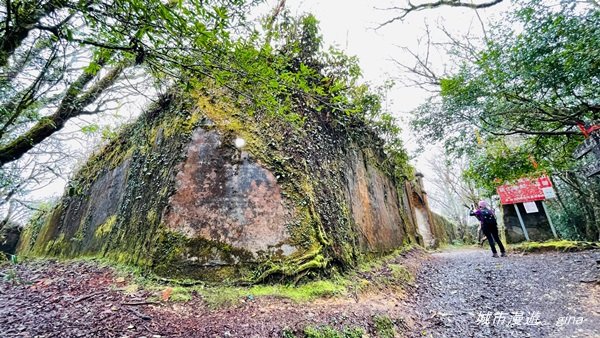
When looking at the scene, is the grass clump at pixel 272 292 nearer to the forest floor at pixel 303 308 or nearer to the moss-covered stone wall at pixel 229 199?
the forest floor at pixel 303 308

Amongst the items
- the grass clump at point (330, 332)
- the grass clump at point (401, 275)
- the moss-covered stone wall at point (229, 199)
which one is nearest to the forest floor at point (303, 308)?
the grass clump at point (330, 332)

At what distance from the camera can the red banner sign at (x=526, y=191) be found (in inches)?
379

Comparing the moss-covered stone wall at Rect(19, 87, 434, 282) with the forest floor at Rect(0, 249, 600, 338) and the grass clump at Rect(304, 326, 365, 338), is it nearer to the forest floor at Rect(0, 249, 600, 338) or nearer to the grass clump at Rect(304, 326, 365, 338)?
the forest floor at Rect(0, 249, 600, 338)

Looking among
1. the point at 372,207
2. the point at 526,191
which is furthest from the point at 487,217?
the point at 526,191

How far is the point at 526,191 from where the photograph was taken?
9922mm

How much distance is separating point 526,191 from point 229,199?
1104 centimetres

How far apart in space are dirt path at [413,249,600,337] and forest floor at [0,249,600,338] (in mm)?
14

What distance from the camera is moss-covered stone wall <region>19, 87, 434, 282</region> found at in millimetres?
3957

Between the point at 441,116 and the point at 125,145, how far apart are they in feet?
27.4

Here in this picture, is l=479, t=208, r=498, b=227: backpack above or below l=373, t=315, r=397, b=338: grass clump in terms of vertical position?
above

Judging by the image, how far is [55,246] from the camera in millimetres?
8352

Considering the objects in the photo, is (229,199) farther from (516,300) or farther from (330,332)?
(516,300)

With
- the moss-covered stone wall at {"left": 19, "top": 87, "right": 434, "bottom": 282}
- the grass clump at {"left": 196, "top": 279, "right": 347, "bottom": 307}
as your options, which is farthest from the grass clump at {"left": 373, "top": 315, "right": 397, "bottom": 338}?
the moss-covered stone wall at {"left": 19, "top": 87, "right": 434, "bottom": 282}

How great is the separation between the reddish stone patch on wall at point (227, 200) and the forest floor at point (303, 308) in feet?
2.50
